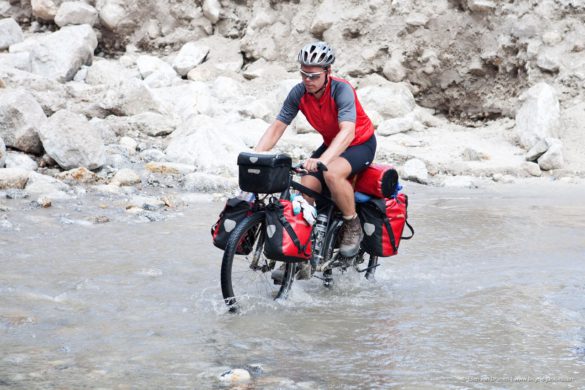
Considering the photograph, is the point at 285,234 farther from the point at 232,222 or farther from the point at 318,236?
the point at 318,236

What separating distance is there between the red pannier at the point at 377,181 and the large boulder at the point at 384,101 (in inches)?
434

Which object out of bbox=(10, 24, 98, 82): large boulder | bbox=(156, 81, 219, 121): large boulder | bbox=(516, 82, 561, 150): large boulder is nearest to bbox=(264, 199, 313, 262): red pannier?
bbox=(516, 82, 561, 150): large boulder

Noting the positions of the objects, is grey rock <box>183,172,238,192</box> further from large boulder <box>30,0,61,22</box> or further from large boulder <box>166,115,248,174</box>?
large boulder <box>30,0,61,22</box>

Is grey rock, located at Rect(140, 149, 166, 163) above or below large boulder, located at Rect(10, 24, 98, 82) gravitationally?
below

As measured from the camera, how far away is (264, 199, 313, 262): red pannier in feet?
16.5

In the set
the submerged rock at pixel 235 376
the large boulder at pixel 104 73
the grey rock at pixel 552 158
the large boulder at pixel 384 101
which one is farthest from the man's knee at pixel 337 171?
the large boulder at pixel 104 73

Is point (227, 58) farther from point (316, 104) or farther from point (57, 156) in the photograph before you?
point (316, 104)

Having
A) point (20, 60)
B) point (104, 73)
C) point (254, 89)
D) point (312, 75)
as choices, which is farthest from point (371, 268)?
point (20, 60)

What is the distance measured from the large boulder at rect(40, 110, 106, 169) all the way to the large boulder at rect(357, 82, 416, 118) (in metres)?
7.42

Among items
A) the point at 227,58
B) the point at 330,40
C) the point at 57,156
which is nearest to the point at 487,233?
the point at 57,156

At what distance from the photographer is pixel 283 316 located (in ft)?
17.0

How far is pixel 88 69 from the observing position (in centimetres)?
2058

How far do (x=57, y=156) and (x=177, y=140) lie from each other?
276 centimetres

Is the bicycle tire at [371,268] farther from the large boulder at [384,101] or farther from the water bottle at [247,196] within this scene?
the large boulder at [384,101]
